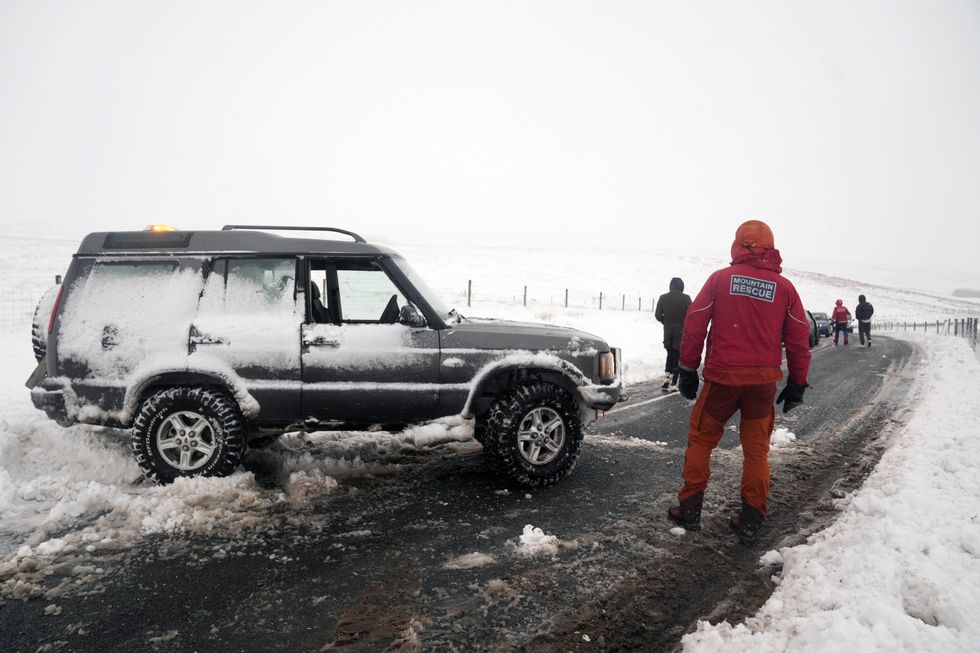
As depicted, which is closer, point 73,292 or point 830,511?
point 830,511

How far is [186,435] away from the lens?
14.0 ft

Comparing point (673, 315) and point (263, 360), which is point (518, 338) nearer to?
point (263, 360)

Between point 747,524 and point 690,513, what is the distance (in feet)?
1.19

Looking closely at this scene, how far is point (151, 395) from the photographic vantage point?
4355mm

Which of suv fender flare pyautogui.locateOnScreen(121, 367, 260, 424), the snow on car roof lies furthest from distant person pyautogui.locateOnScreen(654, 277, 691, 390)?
suv fender flare pyautogui.locateOnScreen(121, 367, 260, 424)

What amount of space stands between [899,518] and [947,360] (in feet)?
45.4

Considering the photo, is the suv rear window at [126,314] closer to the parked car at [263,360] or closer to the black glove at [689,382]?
the parked car at [263,360]

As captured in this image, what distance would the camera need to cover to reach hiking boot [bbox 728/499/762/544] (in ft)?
11.9

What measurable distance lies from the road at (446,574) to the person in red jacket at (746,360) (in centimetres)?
31

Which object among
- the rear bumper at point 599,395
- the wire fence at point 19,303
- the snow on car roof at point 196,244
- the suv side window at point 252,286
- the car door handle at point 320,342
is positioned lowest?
the wire fence at point 19,303

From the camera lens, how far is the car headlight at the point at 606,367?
4.78m

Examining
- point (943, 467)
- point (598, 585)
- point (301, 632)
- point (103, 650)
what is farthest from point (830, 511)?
point (103, 650)

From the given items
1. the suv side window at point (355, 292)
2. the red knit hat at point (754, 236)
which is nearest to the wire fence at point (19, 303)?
the suv side window at point (355, 292)

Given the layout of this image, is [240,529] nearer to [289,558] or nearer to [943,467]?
[289,558]
